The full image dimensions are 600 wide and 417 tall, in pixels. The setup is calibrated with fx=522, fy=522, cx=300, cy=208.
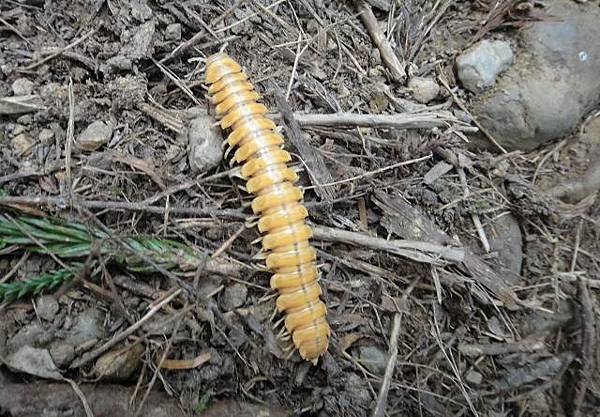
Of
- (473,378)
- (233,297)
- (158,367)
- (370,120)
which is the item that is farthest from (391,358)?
(370,120)

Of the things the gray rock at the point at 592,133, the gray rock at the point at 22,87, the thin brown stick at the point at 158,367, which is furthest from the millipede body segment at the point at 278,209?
the gray rock at the point at 592,133

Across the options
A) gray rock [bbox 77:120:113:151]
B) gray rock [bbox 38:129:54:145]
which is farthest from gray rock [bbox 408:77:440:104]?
gray rock [bbox 38:129:54:145]

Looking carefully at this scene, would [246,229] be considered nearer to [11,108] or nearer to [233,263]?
[233,263]

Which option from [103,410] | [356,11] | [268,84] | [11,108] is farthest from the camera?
[356,11]

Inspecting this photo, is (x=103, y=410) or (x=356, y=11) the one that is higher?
(x=356, y=11)

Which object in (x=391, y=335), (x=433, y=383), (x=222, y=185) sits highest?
(x=222, y=185)

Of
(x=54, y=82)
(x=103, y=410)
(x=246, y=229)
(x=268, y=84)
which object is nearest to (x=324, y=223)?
(x=246, y=229)
